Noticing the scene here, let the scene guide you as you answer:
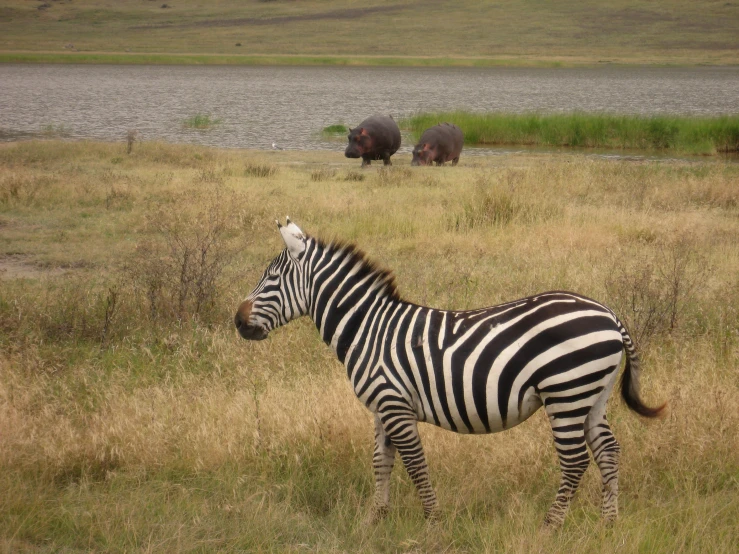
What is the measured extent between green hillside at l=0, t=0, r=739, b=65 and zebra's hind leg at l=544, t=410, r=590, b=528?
255 ft

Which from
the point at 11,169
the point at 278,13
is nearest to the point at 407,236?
the point at 11,169

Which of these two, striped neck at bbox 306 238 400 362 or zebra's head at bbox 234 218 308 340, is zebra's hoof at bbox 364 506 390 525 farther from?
zebra's head at bbox 234 218 308 340

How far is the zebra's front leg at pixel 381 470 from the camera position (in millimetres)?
4406

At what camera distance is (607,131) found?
26125 mm

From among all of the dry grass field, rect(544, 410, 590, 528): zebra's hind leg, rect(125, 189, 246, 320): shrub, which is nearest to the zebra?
rect(544, 410, 590, 528): zebra's hind leg

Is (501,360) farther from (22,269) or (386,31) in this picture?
(386,31)

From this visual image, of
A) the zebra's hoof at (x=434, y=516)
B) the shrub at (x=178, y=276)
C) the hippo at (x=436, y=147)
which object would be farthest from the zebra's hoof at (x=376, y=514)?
the hippo at (x=436, y=147)

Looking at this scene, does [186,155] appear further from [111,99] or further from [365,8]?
[365,8]

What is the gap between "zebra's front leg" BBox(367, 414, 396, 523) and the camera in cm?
441

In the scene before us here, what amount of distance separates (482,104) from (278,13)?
3280 inches

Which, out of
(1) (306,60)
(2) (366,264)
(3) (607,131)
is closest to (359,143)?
(3) (607,131)

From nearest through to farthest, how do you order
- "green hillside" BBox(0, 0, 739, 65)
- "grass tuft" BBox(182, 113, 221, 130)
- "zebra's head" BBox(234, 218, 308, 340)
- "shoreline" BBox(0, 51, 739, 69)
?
"zebra's head" BBox(234, 218, 308, 340) < "grass tuft" BBox(182, 113, 221, 130) < "shoreline" BBox(0, 51, 739, 69) < "green hillside" BBox(0, 0, 739, 65)

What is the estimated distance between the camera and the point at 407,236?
441 inches

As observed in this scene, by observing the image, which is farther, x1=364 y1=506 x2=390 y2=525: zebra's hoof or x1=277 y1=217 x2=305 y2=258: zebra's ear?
x1=277 y1=217 x2=305 y2=258: zebra's ear
